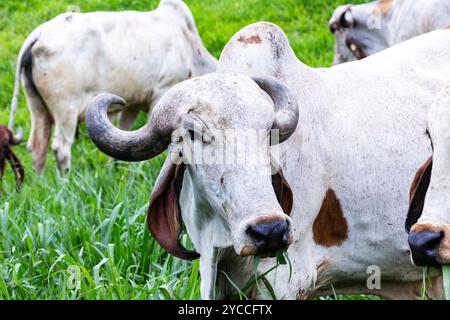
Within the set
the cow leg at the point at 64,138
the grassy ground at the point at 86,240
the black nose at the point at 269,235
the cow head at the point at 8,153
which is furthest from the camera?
the cow leg at the point at 64,138

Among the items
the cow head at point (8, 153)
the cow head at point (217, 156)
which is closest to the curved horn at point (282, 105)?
the cow head at point (217, 156)

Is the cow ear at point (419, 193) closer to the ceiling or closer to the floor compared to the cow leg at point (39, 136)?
closer to the ceiling

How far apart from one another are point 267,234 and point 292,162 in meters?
0.74

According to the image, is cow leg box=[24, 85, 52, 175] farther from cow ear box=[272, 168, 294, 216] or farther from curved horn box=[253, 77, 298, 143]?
cow ear box=[272, 168, 294, 216]

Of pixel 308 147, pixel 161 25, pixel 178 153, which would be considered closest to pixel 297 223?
pixel 308 147

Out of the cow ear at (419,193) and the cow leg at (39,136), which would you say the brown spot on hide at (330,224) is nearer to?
the cow ear at (419,193)

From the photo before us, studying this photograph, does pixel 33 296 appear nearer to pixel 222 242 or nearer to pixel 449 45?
pixel 222 242

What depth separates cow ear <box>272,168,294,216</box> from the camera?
3.94m

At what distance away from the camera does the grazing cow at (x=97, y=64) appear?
27.1 ft

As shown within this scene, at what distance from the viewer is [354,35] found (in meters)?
9.53

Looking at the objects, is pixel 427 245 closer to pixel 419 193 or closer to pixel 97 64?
pixel 419 193

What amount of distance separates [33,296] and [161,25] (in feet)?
14.7

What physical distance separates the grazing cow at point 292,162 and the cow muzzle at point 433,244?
472 mm

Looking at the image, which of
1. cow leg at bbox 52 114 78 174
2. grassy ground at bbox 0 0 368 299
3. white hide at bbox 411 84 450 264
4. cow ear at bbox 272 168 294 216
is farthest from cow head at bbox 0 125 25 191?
white hide at bbox 411 84 450 264
